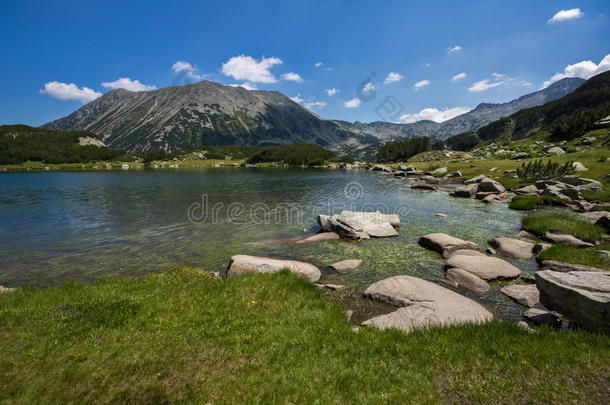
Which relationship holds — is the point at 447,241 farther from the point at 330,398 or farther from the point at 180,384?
the point at 180,384

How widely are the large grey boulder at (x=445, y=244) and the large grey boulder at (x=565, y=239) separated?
19.7 feet

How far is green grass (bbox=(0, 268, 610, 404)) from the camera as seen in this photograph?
596 centimetres

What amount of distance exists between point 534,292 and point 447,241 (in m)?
7.45

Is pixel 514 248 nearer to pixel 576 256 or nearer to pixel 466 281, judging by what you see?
pixel 576 256

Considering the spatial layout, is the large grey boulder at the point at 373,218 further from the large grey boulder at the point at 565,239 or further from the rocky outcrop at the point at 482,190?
the rocky outcrop at the point at 482,190

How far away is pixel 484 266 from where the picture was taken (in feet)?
51.2

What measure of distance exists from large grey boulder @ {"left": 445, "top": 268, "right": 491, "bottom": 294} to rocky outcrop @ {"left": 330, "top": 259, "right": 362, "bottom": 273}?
5863mm

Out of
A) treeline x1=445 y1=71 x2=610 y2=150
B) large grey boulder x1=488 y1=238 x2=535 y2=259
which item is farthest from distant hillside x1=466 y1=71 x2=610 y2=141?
large grey boulder x1=488 y1=238 x2=535 y2=259

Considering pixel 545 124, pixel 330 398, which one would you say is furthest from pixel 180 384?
pixel 545 124

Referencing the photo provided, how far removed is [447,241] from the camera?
20.1 meters

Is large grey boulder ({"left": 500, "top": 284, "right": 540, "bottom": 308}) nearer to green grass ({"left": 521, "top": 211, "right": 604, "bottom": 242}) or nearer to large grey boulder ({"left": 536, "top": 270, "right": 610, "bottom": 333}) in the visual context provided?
large grey boulder ({"left": 536, "top": 270, "right": 610, "bottom": 333})

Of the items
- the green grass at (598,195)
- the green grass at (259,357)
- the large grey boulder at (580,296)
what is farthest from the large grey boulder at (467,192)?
the green grass at (259,357)

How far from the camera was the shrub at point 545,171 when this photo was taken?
150 feet

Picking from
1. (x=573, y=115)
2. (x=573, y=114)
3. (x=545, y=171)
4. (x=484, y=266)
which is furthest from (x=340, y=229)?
(x=573, y=114)
